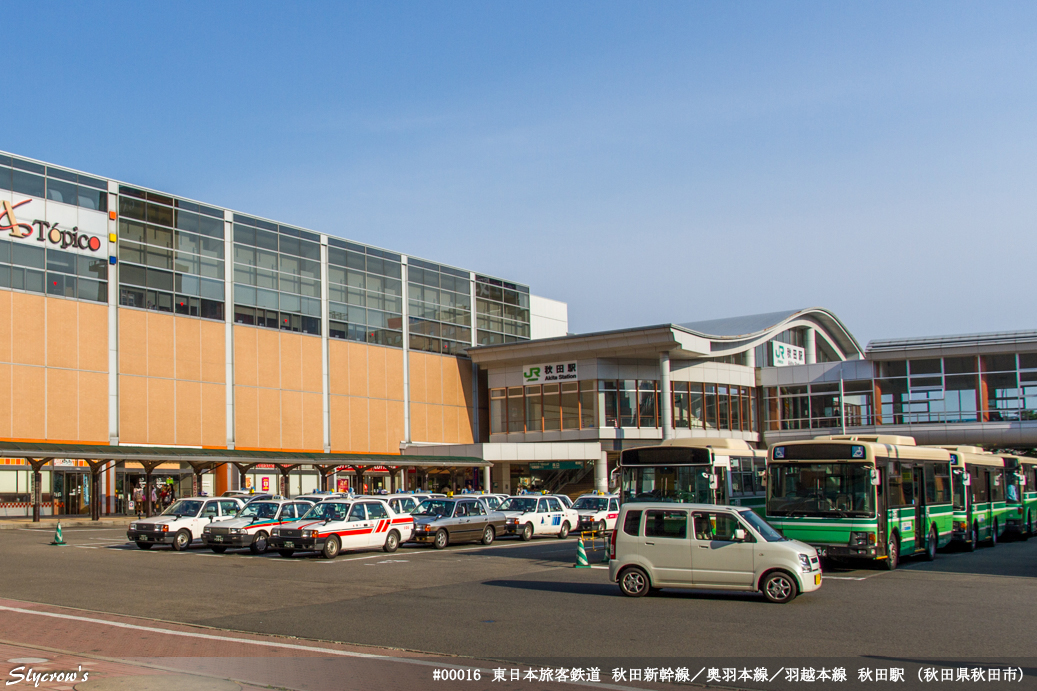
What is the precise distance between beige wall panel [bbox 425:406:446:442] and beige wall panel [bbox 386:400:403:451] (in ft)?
7.83

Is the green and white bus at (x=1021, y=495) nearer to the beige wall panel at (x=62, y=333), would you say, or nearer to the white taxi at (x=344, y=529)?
the white taxi at (x=344, y=529)

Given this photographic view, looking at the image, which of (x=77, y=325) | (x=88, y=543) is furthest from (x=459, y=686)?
(x=77, y=325)

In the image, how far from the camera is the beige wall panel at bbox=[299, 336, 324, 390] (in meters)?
59.2

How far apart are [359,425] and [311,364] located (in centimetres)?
548

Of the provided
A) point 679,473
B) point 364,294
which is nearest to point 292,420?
point 364,294

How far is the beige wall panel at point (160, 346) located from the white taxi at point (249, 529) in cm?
2523

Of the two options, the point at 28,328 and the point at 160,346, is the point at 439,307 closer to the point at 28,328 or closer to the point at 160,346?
the point at 160,346

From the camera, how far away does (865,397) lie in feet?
200

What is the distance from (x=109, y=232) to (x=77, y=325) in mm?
5360

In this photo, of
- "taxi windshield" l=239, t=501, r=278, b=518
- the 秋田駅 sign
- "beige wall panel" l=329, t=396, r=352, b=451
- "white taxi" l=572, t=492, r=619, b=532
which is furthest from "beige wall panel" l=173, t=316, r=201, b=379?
"white taxi" l=572, t=492, r=619, b=532

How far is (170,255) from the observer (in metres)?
53.1

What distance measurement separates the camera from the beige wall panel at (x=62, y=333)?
47469 millimetres

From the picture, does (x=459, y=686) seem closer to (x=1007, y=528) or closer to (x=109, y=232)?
(x=1007, y=528)

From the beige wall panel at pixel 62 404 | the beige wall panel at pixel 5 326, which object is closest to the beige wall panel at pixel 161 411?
the beige wall panel at pixel 62 404
